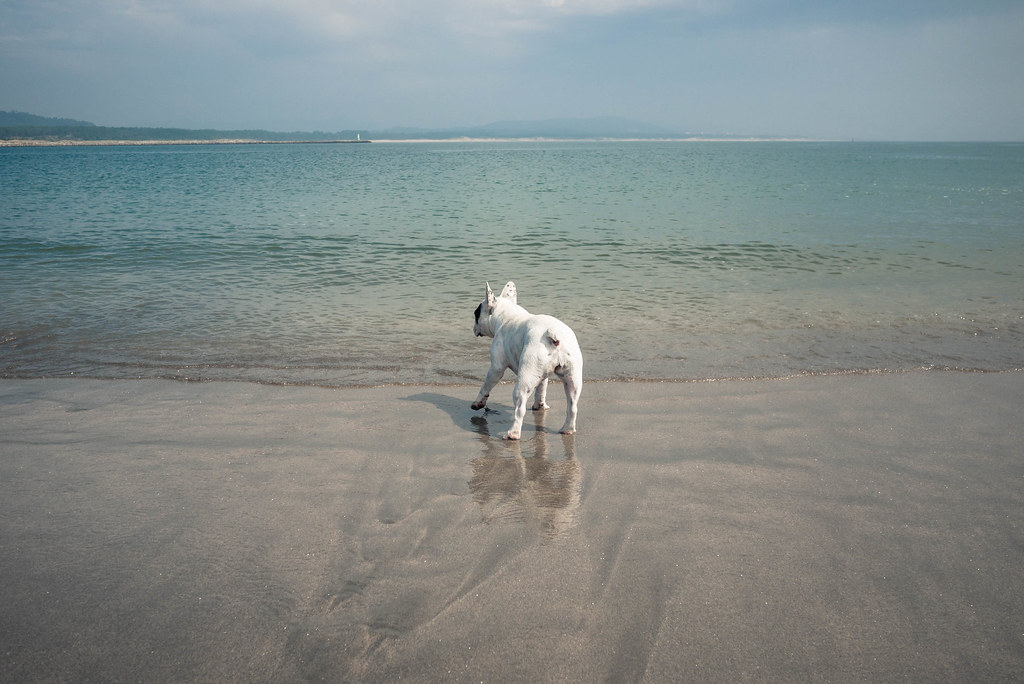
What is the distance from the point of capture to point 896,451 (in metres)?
6.68

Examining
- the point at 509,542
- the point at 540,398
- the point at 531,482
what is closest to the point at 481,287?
the point at 540,398

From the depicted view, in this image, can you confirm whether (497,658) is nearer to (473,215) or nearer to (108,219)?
(473,215)

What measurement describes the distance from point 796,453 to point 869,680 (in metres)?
3.19

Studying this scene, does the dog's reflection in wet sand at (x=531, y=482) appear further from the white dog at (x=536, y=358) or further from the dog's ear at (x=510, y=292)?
the dog's ear at (x=510, y=292)

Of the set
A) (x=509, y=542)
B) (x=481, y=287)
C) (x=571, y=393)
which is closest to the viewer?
(x=509, y=542)

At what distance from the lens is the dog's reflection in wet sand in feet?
18.0

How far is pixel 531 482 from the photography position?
616 centimetres

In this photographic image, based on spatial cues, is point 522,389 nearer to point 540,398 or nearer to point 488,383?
point 488,383

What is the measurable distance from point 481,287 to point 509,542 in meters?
11.9

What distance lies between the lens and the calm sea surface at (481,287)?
10.3m

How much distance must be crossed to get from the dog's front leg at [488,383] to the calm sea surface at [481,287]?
173cm

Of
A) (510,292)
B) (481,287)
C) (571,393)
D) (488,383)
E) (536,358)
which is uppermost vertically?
(510,292)

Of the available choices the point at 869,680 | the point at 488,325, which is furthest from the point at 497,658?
the point at 488,325

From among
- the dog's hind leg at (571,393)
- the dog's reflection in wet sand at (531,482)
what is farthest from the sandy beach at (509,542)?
the dog's hind leg at (571,393)
